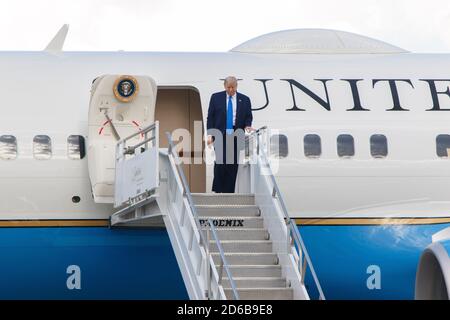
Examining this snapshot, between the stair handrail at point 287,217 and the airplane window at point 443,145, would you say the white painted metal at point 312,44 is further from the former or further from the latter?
the stair handrail at point 287,217

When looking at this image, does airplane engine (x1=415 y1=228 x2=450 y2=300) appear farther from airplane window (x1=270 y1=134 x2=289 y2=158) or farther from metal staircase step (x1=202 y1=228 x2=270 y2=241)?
airplane window (x1=270 y1=134 x2=289 y2=158)

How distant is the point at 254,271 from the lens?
49.5ft

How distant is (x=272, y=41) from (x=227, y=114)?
2608 millimetres

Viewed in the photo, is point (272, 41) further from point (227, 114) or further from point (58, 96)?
point (58, 96)

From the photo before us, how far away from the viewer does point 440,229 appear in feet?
57.8

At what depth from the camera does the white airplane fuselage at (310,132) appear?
17234 mm

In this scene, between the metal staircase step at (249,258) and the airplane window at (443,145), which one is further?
the airplane window at (443,145)

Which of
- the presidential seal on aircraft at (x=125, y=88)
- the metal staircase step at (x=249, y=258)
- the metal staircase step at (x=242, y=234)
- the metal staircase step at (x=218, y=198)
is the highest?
the presidential seal on aircraft at (x=125, y=88)

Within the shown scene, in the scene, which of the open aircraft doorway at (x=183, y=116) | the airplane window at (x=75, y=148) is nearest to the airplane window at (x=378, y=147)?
the open aircraft doorway at (x=183, y=116)

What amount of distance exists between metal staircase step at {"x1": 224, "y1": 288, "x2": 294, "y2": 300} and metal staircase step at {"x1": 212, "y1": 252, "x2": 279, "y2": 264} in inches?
20.6

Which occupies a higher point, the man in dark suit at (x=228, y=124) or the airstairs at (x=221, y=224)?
the man in dark suit at (x=228, y=124)

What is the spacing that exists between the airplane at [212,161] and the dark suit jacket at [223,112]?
1.82 feet

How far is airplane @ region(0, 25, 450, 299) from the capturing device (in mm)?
17156
